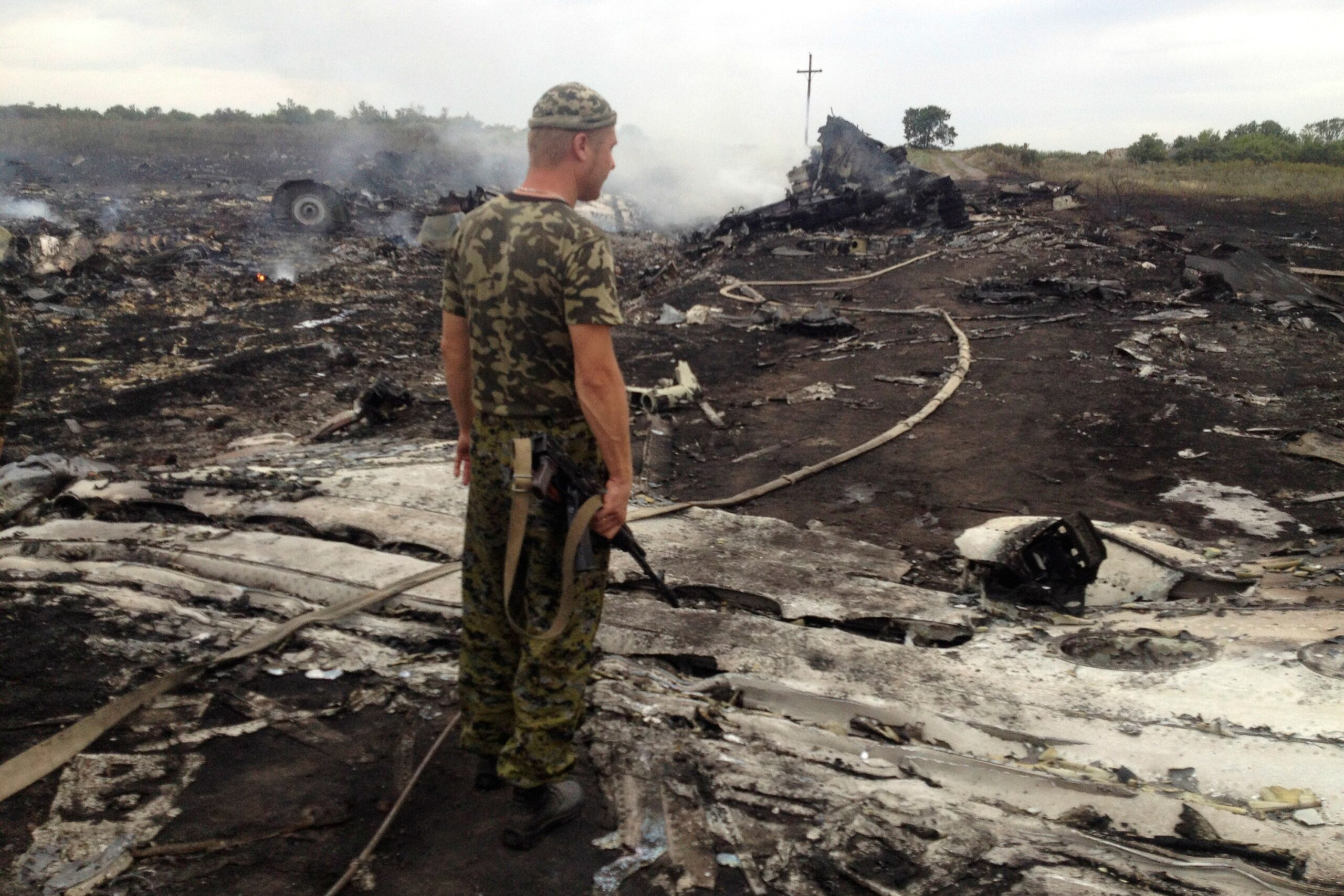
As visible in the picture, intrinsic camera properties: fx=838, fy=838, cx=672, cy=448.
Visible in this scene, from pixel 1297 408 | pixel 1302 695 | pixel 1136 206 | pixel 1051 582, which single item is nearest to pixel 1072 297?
pixel 1297 408

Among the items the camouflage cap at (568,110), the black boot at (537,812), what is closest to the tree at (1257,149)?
the camouflage cap at (568,110)

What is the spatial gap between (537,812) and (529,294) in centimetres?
131

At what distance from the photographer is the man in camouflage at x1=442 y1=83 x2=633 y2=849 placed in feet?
6.66

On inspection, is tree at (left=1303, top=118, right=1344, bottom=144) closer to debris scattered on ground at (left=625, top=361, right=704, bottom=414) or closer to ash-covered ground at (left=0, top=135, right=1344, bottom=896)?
ash-covered ground at (left=0, top=135, right=1344, bottom=896)

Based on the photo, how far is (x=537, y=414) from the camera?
215 cm

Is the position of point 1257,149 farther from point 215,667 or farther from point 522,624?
point 215,667

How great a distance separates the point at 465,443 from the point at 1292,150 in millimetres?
40128

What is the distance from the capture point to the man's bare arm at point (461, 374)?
2.28 meters

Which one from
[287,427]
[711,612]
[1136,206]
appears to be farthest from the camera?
[1136,206]

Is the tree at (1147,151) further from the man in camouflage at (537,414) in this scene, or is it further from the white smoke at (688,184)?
the man in camouflage at (537,414)

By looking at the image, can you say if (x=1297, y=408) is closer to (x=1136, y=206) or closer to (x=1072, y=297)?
(x=1072, y=297)

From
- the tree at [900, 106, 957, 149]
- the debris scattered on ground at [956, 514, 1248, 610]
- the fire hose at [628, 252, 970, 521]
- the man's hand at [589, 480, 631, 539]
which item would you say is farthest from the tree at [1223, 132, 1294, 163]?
the man's hand at [589, 480, 631, 539]

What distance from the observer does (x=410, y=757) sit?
2.47 metres

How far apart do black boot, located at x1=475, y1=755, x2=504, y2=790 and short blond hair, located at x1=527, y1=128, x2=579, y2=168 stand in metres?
1.60
